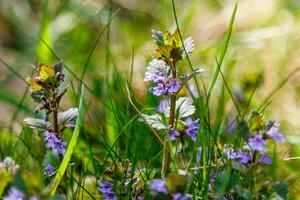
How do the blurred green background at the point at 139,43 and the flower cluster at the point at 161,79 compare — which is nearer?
the flower cluster at the point at 161,79

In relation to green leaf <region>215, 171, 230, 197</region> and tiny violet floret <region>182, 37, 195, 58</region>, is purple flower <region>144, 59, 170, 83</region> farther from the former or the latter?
green leaf <region>215, 171, 230, 197</region>

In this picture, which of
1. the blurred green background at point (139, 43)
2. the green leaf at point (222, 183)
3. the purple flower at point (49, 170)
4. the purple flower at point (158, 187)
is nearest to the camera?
the purple flower at point (158, 187)

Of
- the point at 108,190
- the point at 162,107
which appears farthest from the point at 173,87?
the point at 108,190

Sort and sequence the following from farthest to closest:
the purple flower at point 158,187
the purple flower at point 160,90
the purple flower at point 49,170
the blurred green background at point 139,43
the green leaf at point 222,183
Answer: the blurred green background at point 139,43 → the purple flower at point 49,170 → the purple flower at point 160,90 → the green leaf at point 222,183 → the purple flower at point 158,187

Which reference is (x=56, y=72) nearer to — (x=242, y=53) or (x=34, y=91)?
(x=34, y=91)

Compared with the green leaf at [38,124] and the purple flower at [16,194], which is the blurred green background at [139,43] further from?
the purple flower at [16,194]

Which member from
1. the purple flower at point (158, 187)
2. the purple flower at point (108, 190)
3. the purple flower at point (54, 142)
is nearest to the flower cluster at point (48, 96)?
the purple flower at point (54, 142)

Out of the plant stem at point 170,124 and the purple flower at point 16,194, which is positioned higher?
the plant stem at point 170,124
